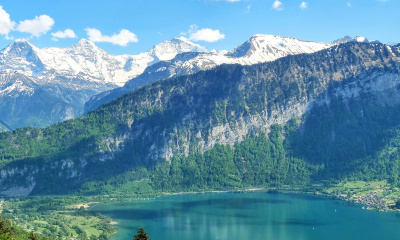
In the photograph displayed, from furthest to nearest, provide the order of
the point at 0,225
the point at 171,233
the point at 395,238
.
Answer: the point at 171,233 → the point at 395,238 → the point at 0,225

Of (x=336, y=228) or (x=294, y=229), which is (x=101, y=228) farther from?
(x=336, y=228)

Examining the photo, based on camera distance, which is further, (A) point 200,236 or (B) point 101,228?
(B) point 101,228

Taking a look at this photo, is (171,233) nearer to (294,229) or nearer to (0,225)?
(294,229)

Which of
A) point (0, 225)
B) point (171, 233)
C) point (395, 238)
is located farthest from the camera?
point (171, 233)

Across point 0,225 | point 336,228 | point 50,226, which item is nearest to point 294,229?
point 336,228

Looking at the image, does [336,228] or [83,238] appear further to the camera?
[336,228]

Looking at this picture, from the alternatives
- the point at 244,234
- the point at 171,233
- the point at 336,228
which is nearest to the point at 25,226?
the point at 171,233

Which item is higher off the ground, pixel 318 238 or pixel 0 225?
pixel 0 225

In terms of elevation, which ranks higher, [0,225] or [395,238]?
[0,225]

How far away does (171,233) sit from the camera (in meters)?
187

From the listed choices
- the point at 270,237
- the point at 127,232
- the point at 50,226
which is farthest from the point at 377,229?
the point at 50,226

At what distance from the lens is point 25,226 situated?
19475cm

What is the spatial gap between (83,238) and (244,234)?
188 feet

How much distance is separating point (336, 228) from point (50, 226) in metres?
110
